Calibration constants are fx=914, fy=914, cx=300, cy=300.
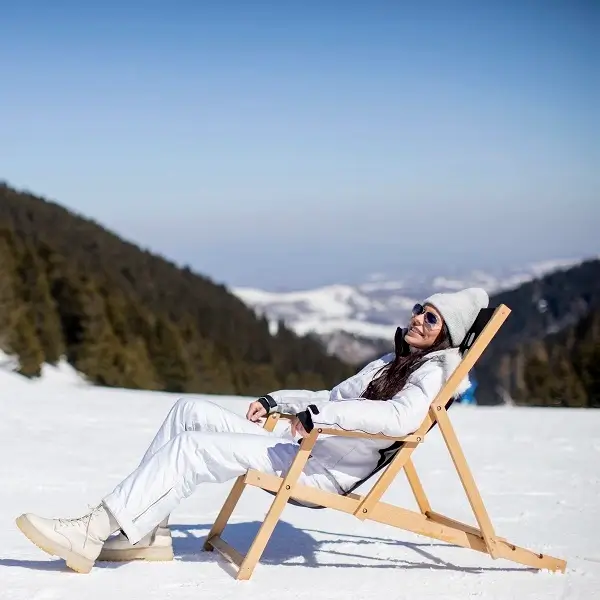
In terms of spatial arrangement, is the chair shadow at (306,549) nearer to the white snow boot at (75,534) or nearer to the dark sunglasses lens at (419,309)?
the white snow boot at (75,534)

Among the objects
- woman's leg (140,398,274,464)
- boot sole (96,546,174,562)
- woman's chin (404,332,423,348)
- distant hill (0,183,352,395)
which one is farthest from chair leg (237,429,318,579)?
distant hill (0,183,352,395)

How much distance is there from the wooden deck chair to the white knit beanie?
0.05 meters

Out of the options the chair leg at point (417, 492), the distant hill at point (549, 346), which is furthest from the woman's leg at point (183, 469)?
the distant hill at point (549, 346)

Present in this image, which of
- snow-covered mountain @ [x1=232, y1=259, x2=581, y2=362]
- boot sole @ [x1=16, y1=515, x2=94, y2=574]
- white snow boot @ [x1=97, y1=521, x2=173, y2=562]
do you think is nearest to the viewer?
boot sole @ [x1=16, y1=515, x2=94, y2=574]

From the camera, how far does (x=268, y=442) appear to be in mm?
3828

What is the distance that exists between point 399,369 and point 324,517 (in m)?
1.62

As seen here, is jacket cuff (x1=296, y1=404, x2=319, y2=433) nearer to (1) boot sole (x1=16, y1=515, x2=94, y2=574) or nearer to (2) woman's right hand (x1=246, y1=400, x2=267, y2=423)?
(2) woman's right hand (x1=246, y1=400, x2=267, y2=423)

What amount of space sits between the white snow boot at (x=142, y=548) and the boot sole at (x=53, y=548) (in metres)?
0.19

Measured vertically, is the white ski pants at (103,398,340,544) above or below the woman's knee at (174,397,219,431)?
below

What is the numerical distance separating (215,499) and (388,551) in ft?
5.32

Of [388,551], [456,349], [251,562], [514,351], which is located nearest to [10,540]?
[251,562]

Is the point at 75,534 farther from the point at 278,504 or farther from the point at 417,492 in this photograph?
the point at 417,492

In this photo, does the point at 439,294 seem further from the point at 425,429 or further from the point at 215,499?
the point at 215,499

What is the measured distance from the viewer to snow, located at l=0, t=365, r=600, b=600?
11.9ft
